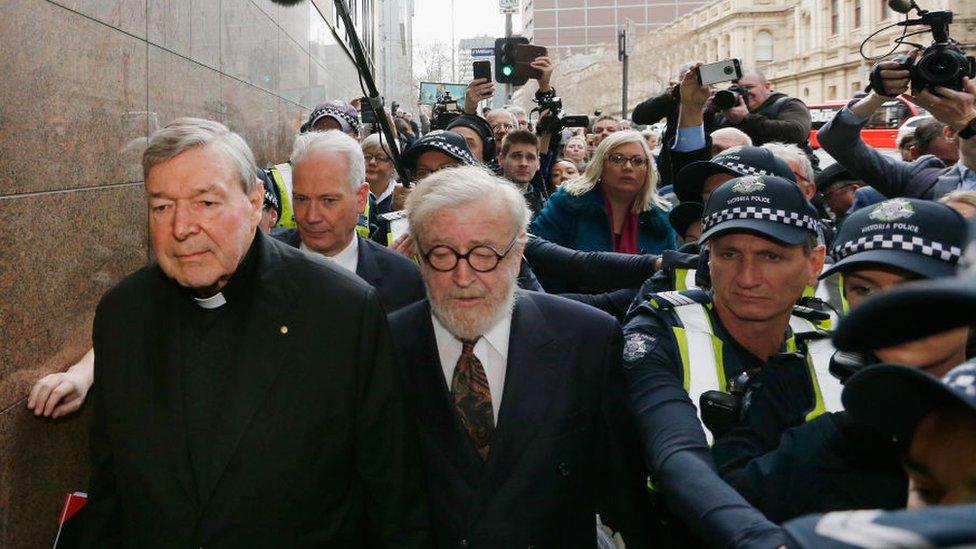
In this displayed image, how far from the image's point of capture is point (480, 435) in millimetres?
2506

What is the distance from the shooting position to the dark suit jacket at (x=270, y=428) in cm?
221

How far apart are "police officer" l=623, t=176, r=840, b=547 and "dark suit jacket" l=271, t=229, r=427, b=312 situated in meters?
1.01

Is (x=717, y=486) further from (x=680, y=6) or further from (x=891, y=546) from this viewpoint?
(x=680, y=6)

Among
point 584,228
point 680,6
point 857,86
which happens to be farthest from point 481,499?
point 680,6

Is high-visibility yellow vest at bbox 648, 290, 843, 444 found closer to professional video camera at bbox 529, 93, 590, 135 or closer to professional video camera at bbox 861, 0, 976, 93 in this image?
professional video camera at bbox 861, 0, 976, 93

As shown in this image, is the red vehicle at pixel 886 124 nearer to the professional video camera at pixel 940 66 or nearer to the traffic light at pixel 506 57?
the traffic light at pixel 506 57

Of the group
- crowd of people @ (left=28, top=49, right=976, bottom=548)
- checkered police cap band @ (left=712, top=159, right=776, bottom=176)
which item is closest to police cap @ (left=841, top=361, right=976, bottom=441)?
crowd of people @ (left=28, top=49, right=976, bottom=548)

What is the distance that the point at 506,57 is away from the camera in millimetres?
7930

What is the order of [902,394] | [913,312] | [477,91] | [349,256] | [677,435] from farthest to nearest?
[477,91] → [349,256] → [677,435] → [902,394] → [913,312]

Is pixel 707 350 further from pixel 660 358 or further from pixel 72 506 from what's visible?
pixel 72 506

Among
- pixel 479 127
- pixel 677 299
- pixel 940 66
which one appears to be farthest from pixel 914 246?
pixel 479 127

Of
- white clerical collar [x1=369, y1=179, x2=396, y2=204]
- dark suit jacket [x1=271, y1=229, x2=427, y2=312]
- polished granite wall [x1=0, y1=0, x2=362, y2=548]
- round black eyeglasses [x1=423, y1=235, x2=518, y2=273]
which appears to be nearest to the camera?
round black eyeglasses [x1=423, y1=235, x2=518, y2=273]

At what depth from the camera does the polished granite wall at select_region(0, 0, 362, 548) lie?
2.97 m

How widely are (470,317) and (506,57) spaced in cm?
572
